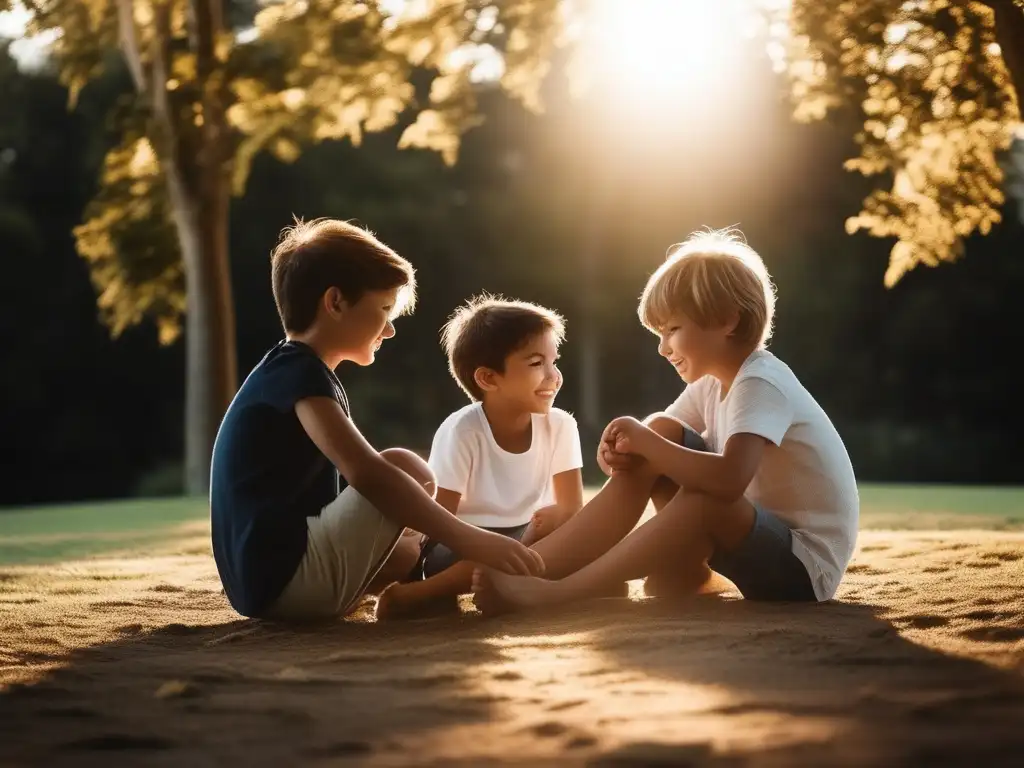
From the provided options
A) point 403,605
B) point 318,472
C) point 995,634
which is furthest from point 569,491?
point 995,634

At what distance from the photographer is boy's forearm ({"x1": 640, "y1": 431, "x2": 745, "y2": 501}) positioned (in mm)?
3744

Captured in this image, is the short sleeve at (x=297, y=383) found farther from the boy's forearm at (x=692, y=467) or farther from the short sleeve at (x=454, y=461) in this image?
the boy's forearm at (x=692, y=467)

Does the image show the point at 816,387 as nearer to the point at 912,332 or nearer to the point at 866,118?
the point at 912,332

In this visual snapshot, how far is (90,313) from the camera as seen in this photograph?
25047mm

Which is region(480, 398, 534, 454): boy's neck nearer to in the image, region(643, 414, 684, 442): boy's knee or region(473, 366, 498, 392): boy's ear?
region(473, 366, 498, 392): boy's ear

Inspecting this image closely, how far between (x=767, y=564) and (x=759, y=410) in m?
0.49

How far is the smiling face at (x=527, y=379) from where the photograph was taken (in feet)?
14.7

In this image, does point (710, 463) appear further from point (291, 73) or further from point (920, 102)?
point (291, 73)

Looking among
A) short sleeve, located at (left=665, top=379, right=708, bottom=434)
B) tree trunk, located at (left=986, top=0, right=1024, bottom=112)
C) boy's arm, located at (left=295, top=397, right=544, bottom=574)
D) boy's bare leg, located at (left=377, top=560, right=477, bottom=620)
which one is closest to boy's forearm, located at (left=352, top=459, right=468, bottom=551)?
boy's arm, located at (left=295, top=397, right=544, bottom=574)

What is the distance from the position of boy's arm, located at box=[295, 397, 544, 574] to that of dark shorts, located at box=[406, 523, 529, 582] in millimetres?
550

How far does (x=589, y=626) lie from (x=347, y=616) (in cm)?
101

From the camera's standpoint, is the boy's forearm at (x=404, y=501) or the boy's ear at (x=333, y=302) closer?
the boy's forearm at (x=404, y=501)

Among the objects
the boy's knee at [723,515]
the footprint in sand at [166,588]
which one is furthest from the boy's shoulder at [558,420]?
the footprint in sand at [166,588]

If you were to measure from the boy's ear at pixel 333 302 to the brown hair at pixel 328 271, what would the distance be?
2 cm
